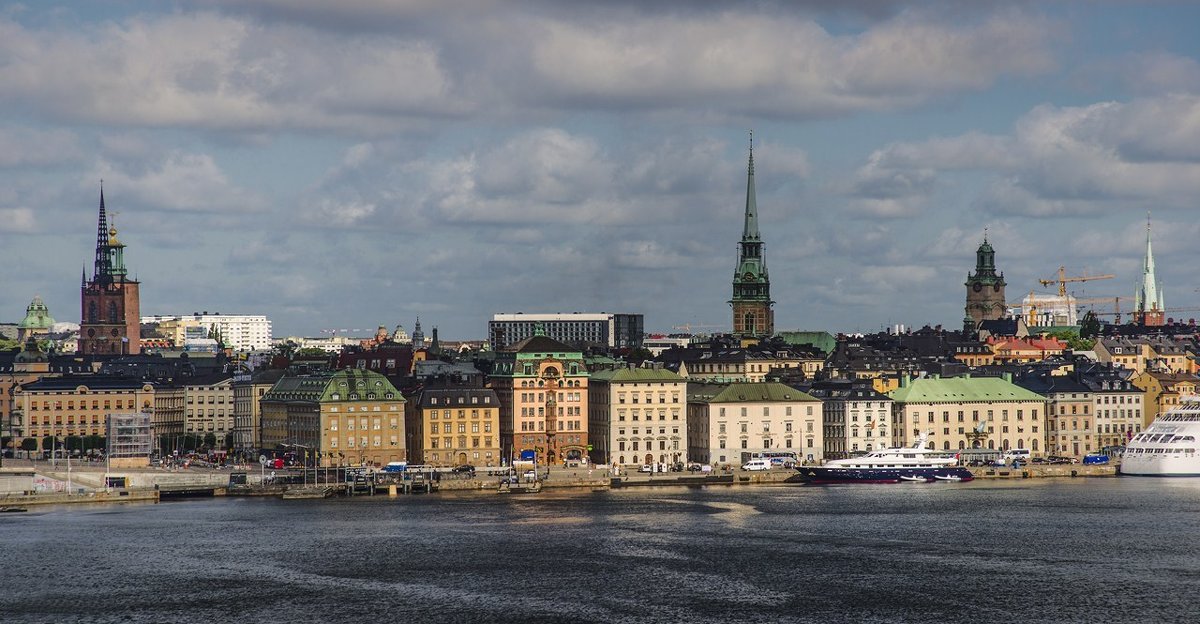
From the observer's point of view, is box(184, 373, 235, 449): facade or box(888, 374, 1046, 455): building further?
box(184, 373, 235, 449): facade

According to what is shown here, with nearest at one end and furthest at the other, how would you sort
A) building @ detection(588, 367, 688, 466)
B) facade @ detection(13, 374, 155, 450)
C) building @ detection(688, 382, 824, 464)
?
building @ detection(588, 367, 688, 466)
building @ detection(688, 382, 824, 464)
facade @ detection(13, 374, 155, 450)

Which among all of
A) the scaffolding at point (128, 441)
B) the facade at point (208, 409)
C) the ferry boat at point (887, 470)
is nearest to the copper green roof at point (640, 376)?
the ferry boat at point (887, 470)

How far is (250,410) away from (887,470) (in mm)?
54666

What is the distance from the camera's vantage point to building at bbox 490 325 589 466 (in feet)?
466

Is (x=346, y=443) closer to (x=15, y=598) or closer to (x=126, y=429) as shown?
(x=126, y=429)

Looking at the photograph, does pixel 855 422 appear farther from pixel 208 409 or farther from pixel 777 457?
pixel 208 409

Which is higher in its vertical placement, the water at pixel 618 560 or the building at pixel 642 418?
the building at pixel 642 418

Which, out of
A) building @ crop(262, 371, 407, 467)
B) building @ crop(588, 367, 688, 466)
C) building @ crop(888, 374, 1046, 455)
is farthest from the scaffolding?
building @ crop(888, 374, 1046, 455)

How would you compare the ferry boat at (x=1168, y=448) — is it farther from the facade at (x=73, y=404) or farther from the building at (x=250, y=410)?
the facade at (x=73, y=404)

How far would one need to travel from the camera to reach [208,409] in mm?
169750

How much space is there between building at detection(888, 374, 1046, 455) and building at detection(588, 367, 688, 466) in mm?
15225

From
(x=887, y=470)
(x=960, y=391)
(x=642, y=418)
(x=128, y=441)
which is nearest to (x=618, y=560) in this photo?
(x=887, y=470)

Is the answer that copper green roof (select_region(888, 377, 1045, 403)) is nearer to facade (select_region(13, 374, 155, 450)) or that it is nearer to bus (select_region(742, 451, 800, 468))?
bus (select_region(742, 451, 800, 468))

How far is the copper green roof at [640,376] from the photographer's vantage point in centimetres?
14112
